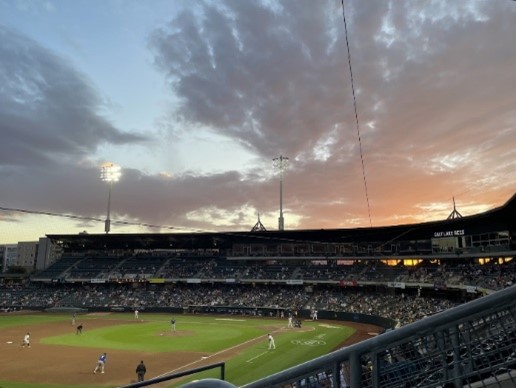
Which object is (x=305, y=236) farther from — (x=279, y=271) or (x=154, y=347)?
(x=154, y=347)

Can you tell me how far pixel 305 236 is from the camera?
64000 millimetres

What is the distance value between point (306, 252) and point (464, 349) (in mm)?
65160

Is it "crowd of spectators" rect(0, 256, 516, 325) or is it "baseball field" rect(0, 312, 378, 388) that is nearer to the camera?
"baseball field" rect(0, 312, 378, 388)

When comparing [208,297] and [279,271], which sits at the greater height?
[279,271]

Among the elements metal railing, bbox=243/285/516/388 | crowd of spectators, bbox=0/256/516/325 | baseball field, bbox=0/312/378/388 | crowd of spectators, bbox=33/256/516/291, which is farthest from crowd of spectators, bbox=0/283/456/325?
metal railing, bbox=243/285/516/388

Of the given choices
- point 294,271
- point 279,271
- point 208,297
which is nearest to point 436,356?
point 294,271

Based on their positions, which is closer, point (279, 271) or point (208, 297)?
point (208, 297)

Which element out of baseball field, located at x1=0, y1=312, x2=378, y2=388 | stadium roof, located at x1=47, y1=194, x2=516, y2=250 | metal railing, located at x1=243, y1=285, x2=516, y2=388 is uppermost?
stadium roof, located at x1=47, y1=194, x2=516, y2=250

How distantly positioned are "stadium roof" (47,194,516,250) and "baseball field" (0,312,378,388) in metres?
15.8

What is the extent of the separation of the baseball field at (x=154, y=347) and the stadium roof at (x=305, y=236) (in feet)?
52.0

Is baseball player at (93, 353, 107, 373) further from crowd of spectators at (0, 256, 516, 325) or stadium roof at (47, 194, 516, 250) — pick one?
stadium roof at (47, 194, 516, 250)

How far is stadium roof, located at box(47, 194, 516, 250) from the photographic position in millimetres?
43469

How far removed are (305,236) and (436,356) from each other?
6197 cm

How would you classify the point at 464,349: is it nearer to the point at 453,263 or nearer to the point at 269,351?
the point at 269,351
